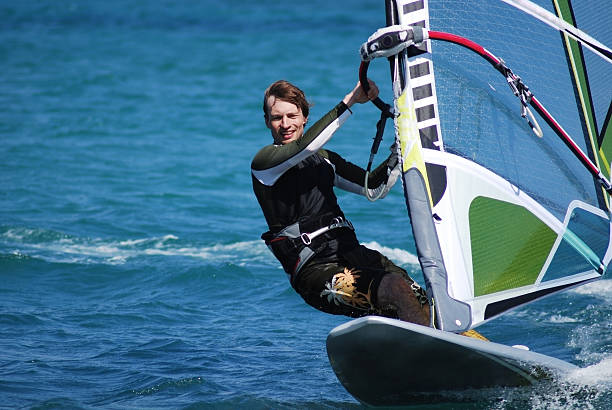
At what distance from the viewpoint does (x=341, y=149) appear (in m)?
14.9

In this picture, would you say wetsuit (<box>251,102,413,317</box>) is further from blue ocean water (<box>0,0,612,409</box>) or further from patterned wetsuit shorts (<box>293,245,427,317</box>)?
blue ocean water (<box>0,0,612,409</box>)

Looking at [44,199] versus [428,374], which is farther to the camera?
[44,199]

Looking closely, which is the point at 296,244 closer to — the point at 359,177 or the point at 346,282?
the point at 346,282

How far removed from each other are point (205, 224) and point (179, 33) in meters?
15.7

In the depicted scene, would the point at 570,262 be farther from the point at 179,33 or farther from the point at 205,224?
the point at 179,33

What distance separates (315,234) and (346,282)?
1.09 ft

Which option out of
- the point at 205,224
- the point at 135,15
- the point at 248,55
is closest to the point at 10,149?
the point at 205,224

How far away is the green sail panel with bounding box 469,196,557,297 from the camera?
4.91m

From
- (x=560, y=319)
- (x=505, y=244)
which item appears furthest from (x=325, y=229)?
(x=560, y=319)

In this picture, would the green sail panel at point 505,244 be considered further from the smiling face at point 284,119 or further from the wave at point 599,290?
the wave at point 599,290

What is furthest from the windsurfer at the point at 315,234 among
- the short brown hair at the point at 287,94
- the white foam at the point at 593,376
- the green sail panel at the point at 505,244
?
the white foam at the point at 593,376

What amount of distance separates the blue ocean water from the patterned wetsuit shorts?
84 centimetres

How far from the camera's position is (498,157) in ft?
16.4

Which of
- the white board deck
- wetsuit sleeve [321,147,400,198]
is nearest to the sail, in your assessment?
the white board deck
